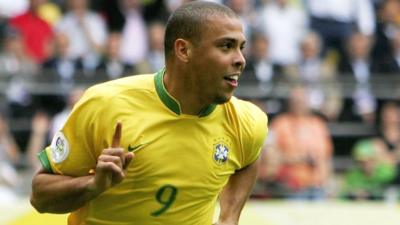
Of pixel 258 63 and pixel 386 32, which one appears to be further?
pixel 386 32

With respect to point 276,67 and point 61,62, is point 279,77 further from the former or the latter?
Result: point 61,62

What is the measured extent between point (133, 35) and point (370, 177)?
337 centimetres

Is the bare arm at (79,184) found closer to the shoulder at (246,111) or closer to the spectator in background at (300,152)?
the shoulder at (246,111)

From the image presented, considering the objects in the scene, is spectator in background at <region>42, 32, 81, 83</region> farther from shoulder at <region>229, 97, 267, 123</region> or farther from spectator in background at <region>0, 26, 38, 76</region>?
shoulder at <region>229, 97, 267, 123</region>

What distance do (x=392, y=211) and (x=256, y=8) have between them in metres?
4.06

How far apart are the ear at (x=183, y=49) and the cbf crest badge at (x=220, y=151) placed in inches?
19.7

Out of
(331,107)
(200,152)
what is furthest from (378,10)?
(200,152)

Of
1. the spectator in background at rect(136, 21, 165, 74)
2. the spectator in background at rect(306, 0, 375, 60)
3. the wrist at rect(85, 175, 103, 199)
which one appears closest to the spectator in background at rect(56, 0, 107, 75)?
the spectator in background at rect(136, 21, 165, 74)

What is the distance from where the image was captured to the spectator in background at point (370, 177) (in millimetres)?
13109

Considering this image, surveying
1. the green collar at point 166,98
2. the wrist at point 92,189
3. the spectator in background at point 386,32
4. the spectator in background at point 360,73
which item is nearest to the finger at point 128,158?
the wrist at point 92,189

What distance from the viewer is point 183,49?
5.82 meters

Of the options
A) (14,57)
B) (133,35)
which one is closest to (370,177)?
(133,35)

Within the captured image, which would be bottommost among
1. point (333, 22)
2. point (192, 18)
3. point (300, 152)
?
point (300, 152)

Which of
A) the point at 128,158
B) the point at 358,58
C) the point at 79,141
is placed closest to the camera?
the point at 128,158
